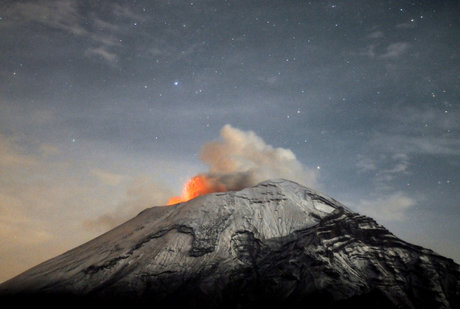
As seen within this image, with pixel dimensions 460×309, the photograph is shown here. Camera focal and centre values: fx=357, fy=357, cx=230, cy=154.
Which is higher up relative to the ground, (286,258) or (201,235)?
(201,235)

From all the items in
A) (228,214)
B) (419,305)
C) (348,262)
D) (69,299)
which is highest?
(228,214)

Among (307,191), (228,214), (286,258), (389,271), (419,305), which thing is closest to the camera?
(419,305)

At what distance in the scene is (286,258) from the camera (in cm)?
8406

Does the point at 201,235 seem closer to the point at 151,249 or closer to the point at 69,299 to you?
the point at 151,249

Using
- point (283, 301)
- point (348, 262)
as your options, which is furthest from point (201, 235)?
point (348, 262)

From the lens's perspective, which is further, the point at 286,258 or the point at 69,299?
the point at 286,258

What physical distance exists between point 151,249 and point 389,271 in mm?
54836

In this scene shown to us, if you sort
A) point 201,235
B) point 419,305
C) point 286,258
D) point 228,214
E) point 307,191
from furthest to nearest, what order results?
1. point 307,191
2. point 228,214
3. point 201,235
4. point 286,258
5. point 419,305

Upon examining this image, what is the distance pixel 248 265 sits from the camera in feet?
273

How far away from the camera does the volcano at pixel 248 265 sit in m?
72.2

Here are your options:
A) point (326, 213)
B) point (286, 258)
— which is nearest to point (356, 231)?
point (326, 213)

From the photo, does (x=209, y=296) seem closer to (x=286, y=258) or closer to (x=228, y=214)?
(x=286, y=258)

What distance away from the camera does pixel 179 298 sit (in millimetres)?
72875

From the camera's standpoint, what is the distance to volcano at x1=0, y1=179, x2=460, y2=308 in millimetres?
72188
